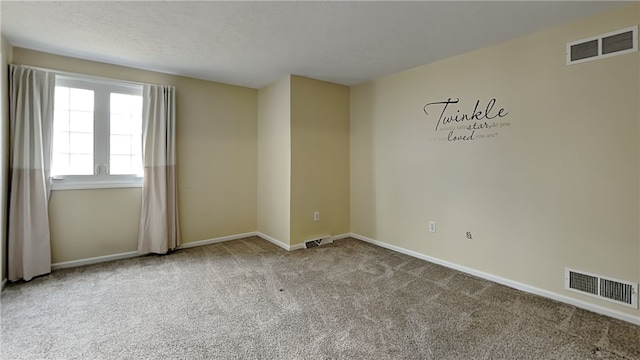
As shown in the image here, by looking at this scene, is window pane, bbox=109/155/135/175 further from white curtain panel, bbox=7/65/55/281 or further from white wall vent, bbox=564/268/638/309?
white wall vent, bbox=564/268/638/309

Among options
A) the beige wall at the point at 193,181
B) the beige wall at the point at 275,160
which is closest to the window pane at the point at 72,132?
the beige wall at the point at 193,181

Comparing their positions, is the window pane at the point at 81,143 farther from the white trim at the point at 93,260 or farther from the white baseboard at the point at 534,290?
the white baseboard at the point at 534,290

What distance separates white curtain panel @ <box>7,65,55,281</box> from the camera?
2926 millimetres

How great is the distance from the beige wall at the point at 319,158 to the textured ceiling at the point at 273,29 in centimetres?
64

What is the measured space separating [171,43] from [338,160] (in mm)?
2615

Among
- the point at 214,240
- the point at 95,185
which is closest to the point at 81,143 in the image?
the point at 95,185

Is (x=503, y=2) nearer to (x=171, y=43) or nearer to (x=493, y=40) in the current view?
(x=493, y=40)

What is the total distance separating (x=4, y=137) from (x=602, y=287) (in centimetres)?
546

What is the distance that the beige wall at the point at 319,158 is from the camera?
159 inches

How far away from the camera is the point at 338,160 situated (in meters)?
4.53

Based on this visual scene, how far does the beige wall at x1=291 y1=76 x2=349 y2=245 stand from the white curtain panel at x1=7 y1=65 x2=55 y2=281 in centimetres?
269

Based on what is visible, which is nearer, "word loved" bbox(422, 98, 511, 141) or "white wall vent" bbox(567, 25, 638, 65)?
"white wall vent" bbox(567, 25, 638, 65)

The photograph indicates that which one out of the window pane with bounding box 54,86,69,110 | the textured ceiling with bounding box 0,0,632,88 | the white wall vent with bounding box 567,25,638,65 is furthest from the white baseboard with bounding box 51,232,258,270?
the white wall vent with bounding box 567,25,638,65

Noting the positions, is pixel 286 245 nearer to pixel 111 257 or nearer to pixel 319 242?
pixel 319 242
